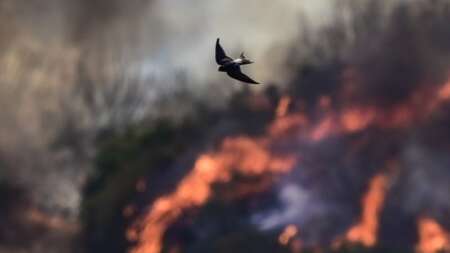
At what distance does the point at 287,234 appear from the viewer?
130 m

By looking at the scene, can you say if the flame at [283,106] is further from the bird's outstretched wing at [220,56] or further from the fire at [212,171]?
the bird's outstretched wing at [220,56]

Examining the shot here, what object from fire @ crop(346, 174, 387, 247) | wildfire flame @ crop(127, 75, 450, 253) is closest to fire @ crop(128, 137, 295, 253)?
wildfire flame @ crop(127, 75, 450, 253)

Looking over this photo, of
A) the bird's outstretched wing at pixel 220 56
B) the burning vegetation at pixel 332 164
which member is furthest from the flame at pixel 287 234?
the bird's outstretched wing at pixel 220 56

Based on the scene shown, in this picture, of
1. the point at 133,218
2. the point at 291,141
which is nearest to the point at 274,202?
the point at 291,141

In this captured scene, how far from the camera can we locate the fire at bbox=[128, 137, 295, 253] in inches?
5310

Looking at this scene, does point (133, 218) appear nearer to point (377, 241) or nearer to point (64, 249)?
point (64, 249)

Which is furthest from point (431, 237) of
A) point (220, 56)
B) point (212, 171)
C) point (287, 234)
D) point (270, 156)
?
point (220, 56)

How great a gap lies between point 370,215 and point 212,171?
24586 mm

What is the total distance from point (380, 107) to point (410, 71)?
697cm

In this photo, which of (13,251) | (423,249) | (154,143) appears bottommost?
(423,249)

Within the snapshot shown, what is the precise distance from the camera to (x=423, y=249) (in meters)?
126

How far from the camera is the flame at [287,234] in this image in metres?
128

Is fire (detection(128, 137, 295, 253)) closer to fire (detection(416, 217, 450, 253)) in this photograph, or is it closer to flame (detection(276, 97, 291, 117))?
flame (detection(276, 97, 291, 117))

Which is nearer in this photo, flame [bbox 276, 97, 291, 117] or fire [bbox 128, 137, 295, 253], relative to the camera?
fire [bbox 128, 137, 295, 253]
